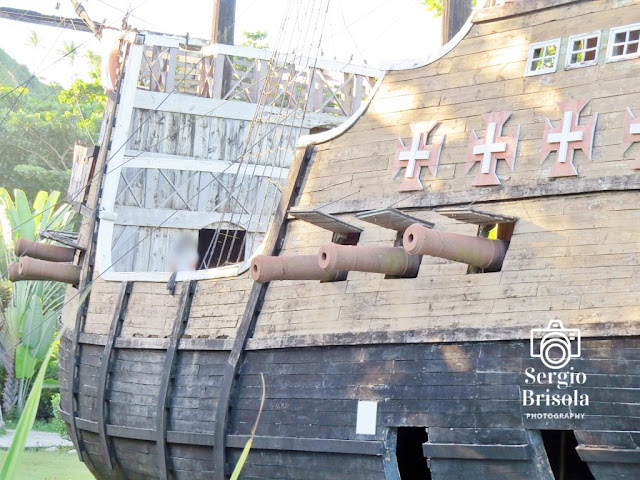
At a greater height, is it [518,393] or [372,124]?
[372,124]

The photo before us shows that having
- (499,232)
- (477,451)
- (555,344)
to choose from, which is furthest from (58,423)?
(555,344)

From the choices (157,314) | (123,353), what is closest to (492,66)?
(157,314)

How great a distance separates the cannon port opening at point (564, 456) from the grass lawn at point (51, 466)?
22.0 ft

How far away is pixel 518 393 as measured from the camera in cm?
673

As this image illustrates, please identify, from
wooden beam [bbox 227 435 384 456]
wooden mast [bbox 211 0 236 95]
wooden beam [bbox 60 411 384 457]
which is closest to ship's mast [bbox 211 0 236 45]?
wooden mast [bbox 211 0 236 95]

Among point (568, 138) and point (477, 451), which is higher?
point (568, 138)

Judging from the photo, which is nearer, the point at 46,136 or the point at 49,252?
the point at 49,252

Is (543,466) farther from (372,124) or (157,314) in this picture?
(157,314)

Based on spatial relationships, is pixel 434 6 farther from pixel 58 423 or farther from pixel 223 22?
pixel 58 423

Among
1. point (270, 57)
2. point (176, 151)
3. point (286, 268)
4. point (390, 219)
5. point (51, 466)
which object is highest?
point (270, 57)

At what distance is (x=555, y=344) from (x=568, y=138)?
54.1 inches

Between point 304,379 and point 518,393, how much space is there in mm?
1912

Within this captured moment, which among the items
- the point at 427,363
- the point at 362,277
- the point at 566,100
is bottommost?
the point at 427,363

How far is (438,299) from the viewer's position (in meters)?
7.40
